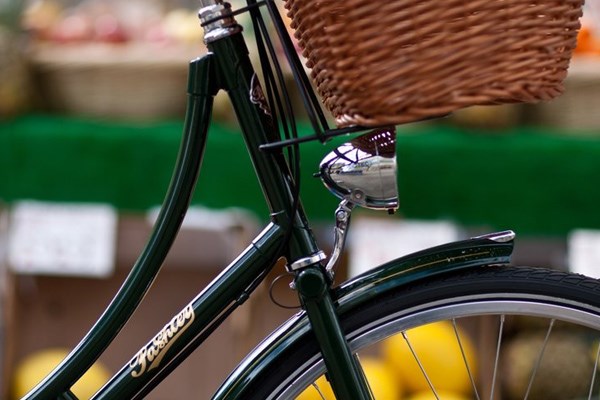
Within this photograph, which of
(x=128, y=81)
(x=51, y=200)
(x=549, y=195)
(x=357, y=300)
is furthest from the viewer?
(x=128, y=81)

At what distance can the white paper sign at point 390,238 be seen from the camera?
2027mm

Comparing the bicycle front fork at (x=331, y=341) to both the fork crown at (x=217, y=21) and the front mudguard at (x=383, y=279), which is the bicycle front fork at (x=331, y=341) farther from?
the fork crown at (x=217, y=21)

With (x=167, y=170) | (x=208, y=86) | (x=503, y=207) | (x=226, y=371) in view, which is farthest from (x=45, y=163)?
(x=208, y=86)

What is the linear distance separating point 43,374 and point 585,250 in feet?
3.88

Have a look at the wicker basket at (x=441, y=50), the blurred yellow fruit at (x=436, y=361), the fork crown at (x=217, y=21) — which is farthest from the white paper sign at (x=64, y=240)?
the wicker basket at (x=441, y=50)

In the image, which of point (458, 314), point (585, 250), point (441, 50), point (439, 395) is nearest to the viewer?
point (441, 50)

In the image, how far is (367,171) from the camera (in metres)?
0.93

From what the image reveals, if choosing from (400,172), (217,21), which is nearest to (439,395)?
(400,172)

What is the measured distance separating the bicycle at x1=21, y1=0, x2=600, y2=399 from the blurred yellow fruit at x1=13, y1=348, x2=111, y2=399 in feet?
3.43

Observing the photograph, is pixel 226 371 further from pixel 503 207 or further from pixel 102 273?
pixel 503 207

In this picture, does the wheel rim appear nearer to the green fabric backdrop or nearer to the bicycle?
the bicycle

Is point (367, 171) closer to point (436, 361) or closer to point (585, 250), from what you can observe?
point (436, 361)

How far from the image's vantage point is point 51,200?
2139 mm

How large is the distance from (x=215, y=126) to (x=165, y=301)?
1.40ft
